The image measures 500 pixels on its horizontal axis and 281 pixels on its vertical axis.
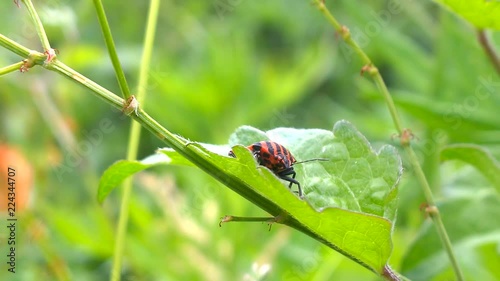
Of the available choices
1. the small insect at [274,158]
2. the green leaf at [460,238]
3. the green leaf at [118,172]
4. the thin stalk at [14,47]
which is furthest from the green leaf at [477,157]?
the thin stalk at [14,47]

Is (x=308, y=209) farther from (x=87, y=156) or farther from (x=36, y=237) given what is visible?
(x=87, y=156)

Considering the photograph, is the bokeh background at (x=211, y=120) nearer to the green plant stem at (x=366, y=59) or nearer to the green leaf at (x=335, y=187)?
the green plant stem at (x=366, y=59)

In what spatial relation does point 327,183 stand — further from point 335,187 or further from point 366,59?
point 366,59

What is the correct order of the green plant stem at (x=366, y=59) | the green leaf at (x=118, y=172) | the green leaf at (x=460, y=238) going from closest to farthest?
the green leaf at (x=118, y=172) → the green plant stem at (x=366, y=59) → the green leaf at (x=460, y=238)

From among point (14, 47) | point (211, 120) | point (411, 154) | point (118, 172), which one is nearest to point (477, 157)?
point (411, 154)

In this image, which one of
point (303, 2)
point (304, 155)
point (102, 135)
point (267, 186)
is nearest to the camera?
point (267, 186)

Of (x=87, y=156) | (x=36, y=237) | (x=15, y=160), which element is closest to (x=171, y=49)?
(x=87, y=156)
